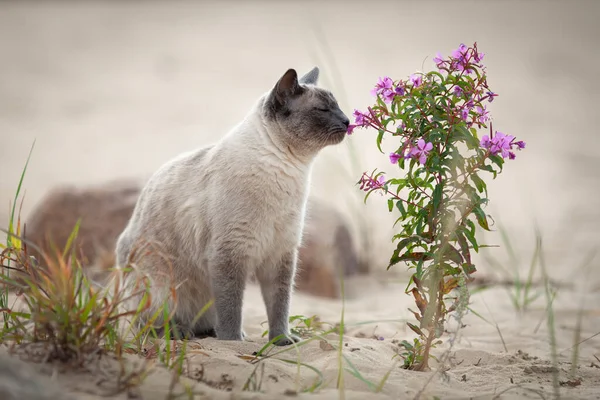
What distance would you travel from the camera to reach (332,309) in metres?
5.24

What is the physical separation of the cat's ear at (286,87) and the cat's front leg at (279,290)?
3.07 ft

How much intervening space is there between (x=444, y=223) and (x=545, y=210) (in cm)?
714

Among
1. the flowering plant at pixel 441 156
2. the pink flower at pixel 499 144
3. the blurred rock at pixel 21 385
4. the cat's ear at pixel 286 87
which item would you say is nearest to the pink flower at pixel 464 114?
the flowering plant at pixel 441 156

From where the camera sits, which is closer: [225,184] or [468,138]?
[468,138]

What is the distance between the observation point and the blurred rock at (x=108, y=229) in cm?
616

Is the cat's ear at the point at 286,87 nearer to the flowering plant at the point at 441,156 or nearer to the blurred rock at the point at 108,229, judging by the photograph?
the flowering plant at the point at 441,156

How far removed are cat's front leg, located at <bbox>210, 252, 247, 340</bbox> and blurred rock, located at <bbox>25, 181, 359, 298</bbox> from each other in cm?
241

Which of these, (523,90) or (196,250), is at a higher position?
(523,90)

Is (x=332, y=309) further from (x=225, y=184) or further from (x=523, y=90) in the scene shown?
(x=523, y=90)

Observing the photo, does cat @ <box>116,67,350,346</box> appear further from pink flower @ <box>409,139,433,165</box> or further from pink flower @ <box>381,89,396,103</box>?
pink flower @ <box>409,139,433,165</box>

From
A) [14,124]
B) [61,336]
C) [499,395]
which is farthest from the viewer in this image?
[14,124]

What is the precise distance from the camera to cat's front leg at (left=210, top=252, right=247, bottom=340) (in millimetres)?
3621

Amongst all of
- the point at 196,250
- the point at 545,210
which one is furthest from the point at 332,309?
the point at 545,210

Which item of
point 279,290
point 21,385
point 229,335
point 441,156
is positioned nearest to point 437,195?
point 441,156
